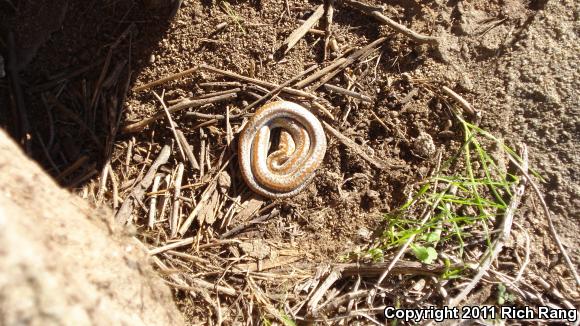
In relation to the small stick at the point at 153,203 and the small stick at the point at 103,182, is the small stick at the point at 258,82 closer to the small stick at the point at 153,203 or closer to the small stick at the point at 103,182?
the small stick at the point at 153,203

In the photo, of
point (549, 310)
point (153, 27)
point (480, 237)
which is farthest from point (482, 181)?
point (153, 27)

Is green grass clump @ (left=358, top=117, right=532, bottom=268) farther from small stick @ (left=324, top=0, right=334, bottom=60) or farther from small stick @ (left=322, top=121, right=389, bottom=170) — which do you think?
small stick @ (left=324, top=0, right=334, bottom=60)

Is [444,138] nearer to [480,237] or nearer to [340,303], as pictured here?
[480,237]

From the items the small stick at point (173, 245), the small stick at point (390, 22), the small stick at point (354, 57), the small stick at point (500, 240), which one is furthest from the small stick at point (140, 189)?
the small stick at point (500, 240)

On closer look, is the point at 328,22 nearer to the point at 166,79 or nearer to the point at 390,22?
the point at 390,22

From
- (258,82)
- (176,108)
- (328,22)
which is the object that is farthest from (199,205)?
(328,22)

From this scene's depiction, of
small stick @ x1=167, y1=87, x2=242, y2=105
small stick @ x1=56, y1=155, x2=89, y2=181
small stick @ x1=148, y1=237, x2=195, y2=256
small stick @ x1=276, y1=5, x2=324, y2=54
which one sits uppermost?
small stick @ x1=276, y1=5, x2=324, y2=54

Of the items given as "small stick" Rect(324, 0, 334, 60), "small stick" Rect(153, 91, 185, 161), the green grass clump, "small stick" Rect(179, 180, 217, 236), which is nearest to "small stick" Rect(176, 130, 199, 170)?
"small stick" Rect(153, 91, 185, 161)
